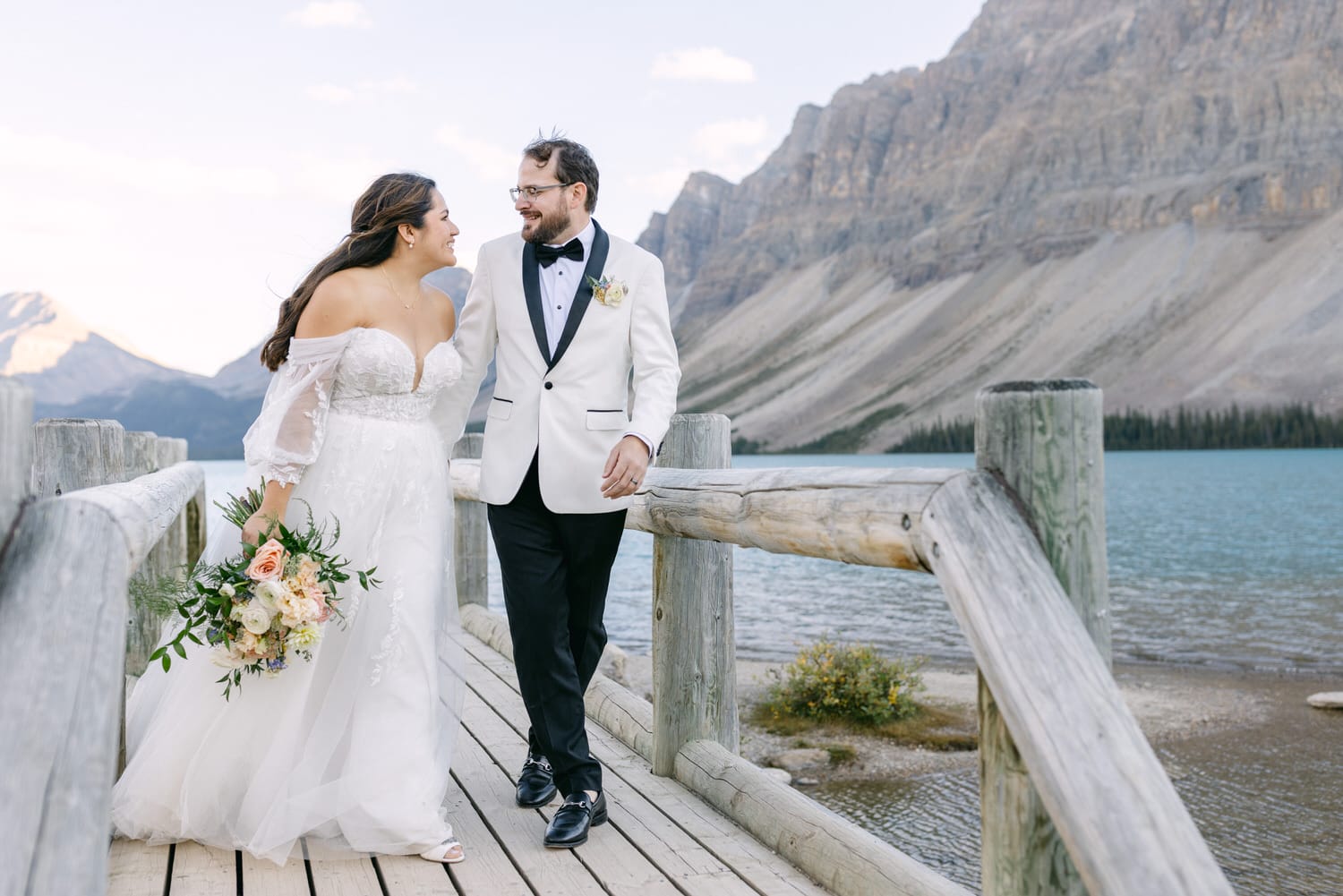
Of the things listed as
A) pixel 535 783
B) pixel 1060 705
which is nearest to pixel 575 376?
pixel 535 783

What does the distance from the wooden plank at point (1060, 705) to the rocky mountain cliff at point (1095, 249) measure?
112 metres

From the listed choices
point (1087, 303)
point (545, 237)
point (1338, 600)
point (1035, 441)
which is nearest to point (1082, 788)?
point (1035, 441)

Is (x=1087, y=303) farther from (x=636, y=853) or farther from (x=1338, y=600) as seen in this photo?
(x=636, y=853)

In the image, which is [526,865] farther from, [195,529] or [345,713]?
[195,529]

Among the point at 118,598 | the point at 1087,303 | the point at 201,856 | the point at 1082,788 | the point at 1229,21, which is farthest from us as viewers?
the point at 1229,21

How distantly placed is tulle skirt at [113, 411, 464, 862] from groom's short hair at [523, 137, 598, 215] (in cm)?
93

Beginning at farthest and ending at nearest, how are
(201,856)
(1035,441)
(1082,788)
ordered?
(201,856)
(1035,441)
(1082,788)

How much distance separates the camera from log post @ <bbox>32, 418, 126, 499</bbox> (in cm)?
346

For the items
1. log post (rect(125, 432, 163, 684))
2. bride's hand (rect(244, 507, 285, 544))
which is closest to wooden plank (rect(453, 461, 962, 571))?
bride's hand (rect(244, 507, 285, 544))

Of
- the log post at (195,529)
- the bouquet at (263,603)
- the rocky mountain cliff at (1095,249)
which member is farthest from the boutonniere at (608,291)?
the rocky mountain cliff at (1095,249)

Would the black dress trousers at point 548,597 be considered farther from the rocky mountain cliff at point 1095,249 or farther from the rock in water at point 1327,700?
the rocky mountain cliff at point 1095,249

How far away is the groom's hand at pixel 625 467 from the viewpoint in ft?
10.3

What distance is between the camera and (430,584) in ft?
11.5

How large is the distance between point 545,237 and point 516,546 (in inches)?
37.6
